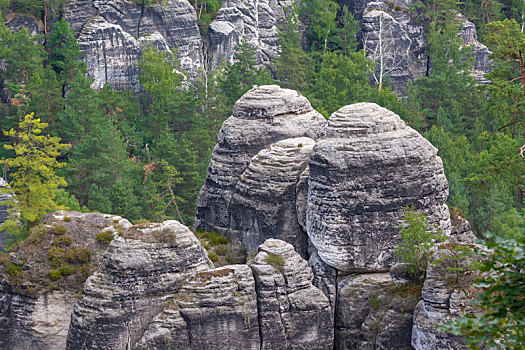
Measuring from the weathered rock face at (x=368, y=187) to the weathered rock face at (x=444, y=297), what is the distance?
4.59 m

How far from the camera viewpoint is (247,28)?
99125mm

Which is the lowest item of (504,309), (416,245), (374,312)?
(374,312)

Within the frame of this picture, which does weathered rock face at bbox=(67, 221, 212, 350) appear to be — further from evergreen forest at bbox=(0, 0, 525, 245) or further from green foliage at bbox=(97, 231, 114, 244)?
evergreen forest at bbox=(0, 0, 525, 245)

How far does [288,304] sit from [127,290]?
7.14 meters

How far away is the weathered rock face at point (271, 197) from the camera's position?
43281mm

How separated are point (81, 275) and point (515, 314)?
86.1 ft

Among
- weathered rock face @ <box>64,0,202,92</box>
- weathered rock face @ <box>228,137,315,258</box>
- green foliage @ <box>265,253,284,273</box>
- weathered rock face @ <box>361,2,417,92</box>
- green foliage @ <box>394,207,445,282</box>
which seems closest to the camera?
green foliage @ <box>394,207,445,282</box>

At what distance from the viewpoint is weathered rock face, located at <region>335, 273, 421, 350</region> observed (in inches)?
1455

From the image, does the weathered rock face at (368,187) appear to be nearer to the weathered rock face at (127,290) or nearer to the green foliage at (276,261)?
the green foliage at (276,261)

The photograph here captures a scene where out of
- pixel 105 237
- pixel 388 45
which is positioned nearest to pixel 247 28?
pixel 388 45

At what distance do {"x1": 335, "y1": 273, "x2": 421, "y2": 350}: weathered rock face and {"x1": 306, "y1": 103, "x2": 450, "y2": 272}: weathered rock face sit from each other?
2.95 ft

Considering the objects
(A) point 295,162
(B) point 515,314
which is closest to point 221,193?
(A) point 295,162

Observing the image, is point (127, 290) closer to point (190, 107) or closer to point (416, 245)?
point (416, 245)

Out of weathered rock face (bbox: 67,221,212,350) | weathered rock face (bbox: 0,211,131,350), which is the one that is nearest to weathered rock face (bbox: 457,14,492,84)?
weathered rock face (bbox: 0,211,131,350)
